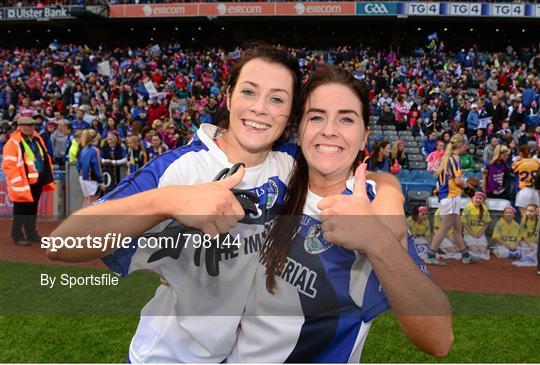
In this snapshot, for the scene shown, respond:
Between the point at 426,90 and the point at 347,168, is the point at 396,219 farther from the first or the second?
the point at 426,90

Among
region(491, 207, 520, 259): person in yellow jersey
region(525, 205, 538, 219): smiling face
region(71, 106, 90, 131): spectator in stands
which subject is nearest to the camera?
region(525, 205, 538, 219): smiling face

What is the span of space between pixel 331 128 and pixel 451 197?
629 cm

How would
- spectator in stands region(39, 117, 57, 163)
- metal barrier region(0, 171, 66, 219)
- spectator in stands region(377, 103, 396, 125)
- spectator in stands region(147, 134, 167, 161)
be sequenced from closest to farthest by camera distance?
metal barrier region(0, 171, 66, 219)
spectator in stands region(147, 134, 167, 161)
spectator in stands region(39, 117, 57, 163)
spectator in stands region(377, 103, 396, 125)

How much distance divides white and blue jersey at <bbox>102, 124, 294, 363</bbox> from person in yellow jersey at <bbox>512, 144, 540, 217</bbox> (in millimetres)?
7233

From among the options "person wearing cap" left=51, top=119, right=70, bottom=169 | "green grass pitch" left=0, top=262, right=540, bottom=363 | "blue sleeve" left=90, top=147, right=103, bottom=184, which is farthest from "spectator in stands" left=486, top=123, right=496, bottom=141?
"person wearing cap" left=51, top=119, right=70, bottom=169

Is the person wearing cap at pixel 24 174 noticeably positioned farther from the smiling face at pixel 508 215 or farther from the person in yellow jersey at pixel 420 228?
the smiling face at pixel 508 215

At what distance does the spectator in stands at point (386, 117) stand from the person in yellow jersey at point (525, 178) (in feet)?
16.5

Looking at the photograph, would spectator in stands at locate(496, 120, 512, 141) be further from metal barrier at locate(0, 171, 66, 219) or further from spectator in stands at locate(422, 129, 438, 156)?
metal barrier at locate(0, 171, 66, 219)

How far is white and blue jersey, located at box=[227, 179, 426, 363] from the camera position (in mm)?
1623

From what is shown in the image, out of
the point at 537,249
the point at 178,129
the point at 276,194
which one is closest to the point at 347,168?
the point at 276,194

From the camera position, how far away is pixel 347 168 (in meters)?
1.73

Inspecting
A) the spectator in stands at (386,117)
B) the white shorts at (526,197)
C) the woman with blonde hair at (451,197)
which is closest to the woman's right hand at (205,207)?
the woman with blonde hair at (451,197)

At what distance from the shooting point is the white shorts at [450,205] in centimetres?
744

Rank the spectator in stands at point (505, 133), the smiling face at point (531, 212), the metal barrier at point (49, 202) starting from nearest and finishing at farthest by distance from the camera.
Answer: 1. the smiling face at point (531, 212)
2. the metal barrier at point (49, 202)
3. the spectator in stands at point (505, 133)
